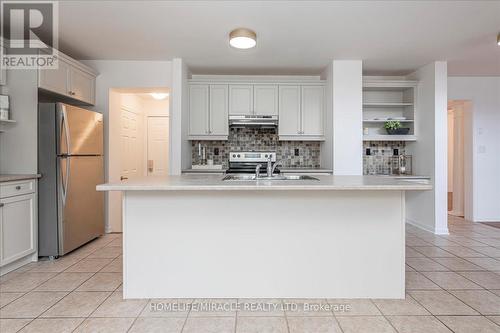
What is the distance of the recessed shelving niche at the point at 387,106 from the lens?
178 inches

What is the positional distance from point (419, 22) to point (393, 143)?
2388 mm

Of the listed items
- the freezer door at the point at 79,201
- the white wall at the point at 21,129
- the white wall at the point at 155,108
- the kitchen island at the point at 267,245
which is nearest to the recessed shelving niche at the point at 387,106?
the kitchen island at the point at 267,245

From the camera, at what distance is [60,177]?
3.10 metres

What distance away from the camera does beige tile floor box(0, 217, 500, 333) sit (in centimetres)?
189

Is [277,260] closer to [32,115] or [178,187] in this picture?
[178,187]

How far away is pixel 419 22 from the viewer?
2.94 metres

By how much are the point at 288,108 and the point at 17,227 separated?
3592mm

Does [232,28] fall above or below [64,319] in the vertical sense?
above

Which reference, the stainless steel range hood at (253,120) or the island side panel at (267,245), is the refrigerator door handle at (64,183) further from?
the stainless steel range hood at (253,120)

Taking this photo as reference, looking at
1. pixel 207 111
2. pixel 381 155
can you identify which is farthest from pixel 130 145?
pixel 381 155

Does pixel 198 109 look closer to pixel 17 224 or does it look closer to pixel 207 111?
pixel 207 111

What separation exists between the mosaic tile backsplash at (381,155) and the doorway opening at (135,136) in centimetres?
336

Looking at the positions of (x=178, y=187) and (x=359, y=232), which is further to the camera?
(x=359, y=232)

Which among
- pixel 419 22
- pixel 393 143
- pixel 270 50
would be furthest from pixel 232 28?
pixel 393 143
